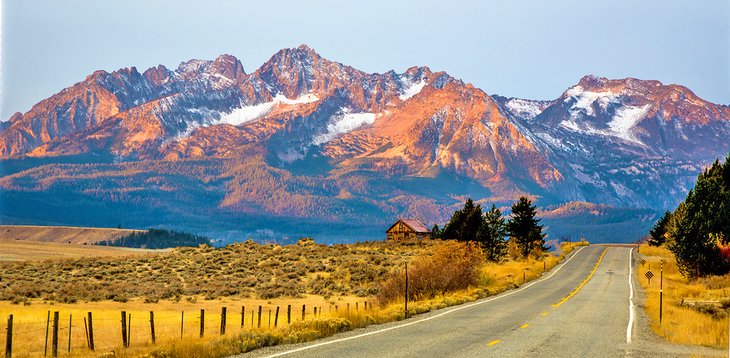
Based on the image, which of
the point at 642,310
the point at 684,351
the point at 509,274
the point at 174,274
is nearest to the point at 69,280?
the point at 174,274

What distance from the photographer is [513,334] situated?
23.9 meters

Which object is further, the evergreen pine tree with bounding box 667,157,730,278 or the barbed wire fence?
the evergreen pine tree with bounding box 667,157,730,278

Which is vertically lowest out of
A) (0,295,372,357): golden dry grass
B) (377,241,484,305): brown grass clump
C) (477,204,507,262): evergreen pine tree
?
(0,295,372,357): golden dry grass

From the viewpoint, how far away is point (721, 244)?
55.8 m

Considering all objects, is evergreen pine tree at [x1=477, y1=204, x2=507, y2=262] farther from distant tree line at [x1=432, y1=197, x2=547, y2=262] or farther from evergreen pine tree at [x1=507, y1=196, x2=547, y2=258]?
evergreen pine tree at [x1=507, y1=196, x2=547, y2=258]

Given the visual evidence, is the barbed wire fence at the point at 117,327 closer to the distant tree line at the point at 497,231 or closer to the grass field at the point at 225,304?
the grass field at the point at 225,304

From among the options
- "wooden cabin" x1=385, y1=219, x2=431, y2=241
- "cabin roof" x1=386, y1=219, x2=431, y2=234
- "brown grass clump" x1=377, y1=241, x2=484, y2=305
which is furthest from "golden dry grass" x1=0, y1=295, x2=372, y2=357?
"cabin roof" x1=386, y1=219, x2=431, y2=234

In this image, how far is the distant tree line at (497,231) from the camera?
3076 inches

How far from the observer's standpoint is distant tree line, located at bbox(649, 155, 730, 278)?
51.9 m

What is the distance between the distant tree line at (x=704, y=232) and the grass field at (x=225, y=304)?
41.4 ft

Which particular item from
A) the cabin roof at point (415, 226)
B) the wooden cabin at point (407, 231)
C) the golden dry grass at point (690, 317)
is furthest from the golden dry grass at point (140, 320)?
the cabin roof at point (415, 226)

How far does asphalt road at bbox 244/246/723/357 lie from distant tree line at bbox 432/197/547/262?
3609 cm

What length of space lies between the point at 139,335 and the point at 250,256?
5087 cm

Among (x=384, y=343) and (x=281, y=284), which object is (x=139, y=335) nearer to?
(x=384, y=343)
